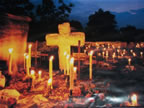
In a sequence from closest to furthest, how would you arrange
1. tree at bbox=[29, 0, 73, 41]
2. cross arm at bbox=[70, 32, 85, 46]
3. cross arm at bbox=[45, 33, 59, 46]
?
cross arm at bbox=[70, 32, 85, 46] < cross arm at bbox=[45, 33, 59, 46] < tree at bbox=[29, 0, 73, 41]

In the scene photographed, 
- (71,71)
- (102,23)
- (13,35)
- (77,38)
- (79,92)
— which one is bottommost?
(79,92)

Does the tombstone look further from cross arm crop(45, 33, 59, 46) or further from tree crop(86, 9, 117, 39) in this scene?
tree crop(86, 9, 117, 39)

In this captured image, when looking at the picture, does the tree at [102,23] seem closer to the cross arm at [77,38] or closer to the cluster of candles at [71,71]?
the cross arm at [77,38]

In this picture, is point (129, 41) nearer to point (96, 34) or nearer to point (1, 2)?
point (96, 34)

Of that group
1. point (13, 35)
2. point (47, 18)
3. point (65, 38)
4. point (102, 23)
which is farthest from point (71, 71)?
point (102, 23)

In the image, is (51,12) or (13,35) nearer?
(13,35)

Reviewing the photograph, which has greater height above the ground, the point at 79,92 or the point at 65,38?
the point at 65,38

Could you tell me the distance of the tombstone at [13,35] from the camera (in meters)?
5.59

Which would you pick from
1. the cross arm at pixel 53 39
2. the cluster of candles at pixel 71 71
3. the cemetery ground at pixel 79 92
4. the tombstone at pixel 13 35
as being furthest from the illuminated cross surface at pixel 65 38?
the cemetery ground at pixel 79 92

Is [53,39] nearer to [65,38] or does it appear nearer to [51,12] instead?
[65,38]

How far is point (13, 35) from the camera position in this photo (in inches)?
239

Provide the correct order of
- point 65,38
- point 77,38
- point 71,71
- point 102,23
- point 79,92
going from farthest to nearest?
point 102,23, point 65,38, point 77,38, point 71,71, point 79,92

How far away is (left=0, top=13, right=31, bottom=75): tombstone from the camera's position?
220 inches

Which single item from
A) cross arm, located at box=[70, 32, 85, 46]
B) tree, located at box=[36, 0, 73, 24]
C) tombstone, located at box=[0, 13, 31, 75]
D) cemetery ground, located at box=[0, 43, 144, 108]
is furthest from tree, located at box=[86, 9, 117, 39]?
cemetery ground, located at box=[0, 43, 144, 108]
